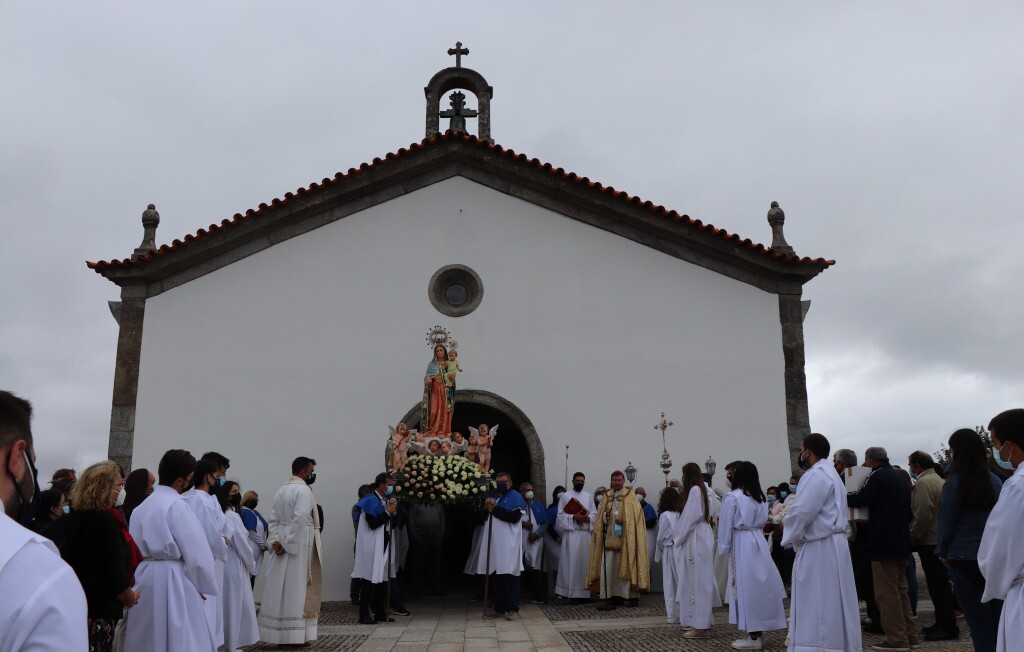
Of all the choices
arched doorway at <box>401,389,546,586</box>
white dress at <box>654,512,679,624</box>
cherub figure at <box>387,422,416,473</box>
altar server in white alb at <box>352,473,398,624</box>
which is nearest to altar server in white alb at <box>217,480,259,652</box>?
altar server in white alb at <box>352,473,398,624</box>

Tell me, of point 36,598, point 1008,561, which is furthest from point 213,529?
point 1008,561

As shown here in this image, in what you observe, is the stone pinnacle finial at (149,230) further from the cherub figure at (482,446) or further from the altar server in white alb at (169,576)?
the altar server in white alb at (169,576)

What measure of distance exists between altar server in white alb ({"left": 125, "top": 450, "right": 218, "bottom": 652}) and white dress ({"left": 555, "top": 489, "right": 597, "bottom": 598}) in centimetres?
674

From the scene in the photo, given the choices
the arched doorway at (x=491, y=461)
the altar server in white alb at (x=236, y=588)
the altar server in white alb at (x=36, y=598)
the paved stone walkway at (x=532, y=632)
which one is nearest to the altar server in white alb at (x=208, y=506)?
the altar server in white alb at (x=236, y=588)

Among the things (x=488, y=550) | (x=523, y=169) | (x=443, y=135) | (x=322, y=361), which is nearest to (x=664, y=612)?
(x=488, y=550)

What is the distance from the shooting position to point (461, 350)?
1234cm

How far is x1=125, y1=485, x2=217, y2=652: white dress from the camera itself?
4891 millimetres

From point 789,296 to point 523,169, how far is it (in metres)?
4.81

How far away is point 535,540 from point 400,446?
2.38 meters

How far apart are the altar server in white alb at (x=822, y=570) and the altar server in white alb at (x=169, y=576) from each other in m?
4.30

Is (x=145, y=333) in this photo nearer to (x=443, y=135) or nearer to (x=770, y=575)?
(x=443, y=135)

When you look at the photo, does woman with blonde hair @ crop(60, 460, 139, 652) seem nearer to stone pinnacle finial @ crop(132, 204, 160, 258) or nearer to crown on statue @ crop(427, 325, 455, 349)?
crown on statue @ crop(427, 325, 455, 349)

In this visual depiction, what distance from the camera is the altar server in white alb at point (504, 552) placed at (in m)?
9.62

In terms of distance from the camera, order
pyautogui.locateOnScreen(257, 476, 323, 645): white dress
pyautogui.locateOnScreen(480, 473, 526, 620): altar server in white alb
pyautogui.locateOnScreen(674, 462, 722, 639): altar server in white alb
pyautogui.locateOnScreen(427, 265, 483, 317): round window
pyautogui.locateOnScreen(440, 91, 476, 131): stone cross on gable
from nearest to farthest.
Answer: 1. pyautogui.locateOnScreen(257, 476, 323, 645): white dress
2. pyautogui.locateOnScreen(674, 462, 722, 639): altar server in white alb
3. pyautogui.locateOnScreen(480, 473, 526, 620): altar server in white alb
4. pyautogui.locateOnScreen(427, 265, 483, 317): round window
5. pyautogui.locateOnScreen(440, 91, 476, 131): stone cross on gable
